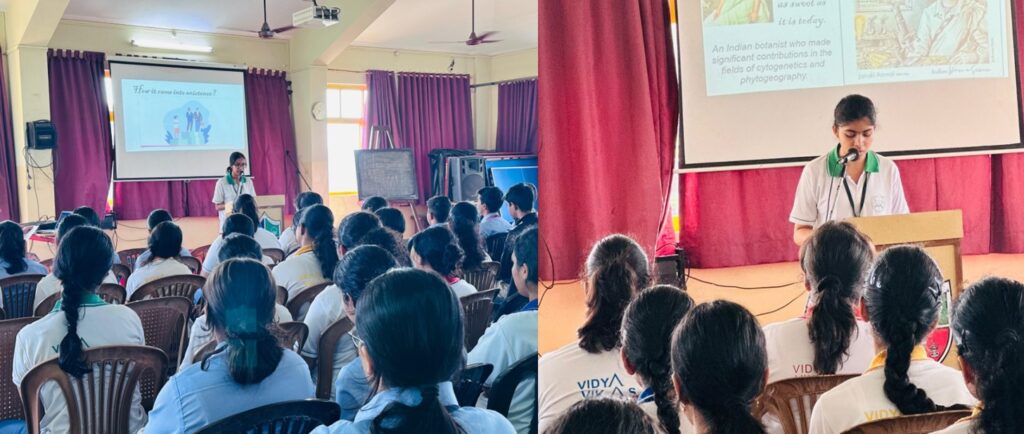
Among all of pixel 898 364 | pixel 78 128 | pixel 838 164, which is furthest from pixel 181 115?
pixel 898 364

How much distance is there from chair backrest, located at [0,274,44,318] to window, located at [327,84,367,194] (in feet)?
12.0

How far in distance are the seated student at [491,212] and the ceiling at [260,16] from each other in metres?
1.70

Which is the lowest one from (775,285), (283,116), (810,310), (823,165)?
(775,285)

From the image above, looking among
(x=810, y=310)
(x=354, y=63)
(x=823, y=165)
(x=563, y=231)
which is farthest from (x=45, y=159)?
(x=810, y=310)

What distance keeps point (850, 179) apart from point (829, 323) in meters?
1.44

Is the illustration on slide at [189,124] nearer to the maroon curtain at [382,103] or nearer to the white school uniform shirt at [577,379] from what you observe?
the maroon curtain at [382,103]

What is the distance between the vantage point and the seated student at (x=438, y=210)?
3.76 metres

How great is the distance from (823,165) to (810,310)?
142 cm

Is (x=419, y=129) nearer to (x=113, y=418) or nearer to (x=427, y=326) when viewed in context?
(x=113, y=418)

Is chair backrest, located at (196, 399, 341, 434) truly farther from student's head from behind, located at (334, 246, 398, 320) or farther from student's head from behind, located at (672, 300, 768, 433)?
student's head from behind, located at (672, 300, 768, 433)

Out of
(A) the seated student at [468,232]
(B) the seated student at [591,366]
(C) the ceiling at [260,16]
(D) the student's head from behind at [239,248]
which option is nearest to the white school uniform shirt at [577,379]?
(B) the seated student at [591,366]

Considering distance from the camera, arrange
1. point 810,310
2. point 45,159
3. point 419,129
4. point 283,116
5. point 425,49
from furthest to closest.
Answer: point 283,116
point 45,159
point 425,49
point 419,129
point 810,310

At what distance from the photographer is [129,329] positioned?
90.9 inches

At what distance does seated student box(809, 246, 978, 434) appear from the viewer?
1395mm
